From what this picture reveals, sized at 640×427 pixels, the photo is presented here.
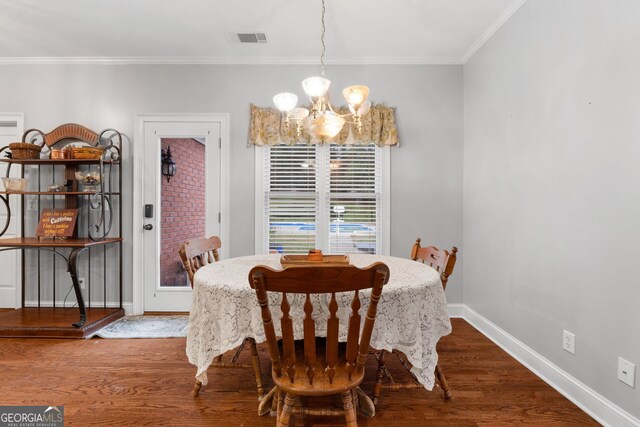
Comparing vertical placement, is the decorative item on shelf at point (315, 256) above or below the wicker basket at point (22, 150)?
below

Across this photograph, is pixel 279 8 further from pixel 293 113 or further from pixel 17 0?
pixel 17 0

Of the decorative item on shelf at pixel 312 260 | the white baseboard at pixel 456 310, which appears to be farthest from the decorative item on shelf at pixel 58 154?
the white baseboard at pixel 456 310

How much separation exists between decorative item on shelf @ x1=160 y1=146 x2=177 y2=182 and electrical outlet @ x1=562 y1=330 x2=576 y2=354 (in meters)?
3.53

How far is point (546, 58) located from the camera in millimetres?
2205

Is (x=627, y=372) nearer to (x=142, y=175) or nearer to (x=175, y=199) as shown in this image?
(x=175, y=199)

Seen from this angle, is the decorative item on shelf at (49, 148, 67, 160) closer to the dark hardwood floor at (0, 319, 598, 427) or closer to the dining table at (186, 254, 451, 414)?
the dark hardwood floor at (0, 319, 598, 427)

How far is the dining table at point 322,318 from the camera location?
1.52 metres

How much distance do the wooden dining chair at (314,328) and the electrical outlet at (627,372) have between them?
4.37 feet

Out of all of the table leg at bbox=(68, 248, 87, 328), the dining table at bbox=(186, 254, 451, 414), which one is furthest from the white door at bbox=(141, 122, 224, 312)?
the dining table at bbox=(186, 254, 451, 414)

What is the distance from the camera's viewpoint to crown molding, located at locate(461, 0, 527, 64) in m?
2.51

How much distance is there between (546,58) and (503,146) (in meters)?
0.70

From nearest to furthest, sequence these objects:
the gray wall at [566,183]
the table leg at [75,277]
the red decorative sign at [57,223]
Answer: the gray wall at [566,183] → the table leg at [75,277] → the red decorative sign at [57,223]

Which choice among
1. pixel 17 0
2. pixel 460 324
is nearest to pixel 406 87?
pixel 460 324

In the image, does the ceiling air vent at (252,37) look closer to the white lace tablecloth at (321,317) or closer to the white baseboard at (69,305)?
the white lace tablecloth at (321,317)
